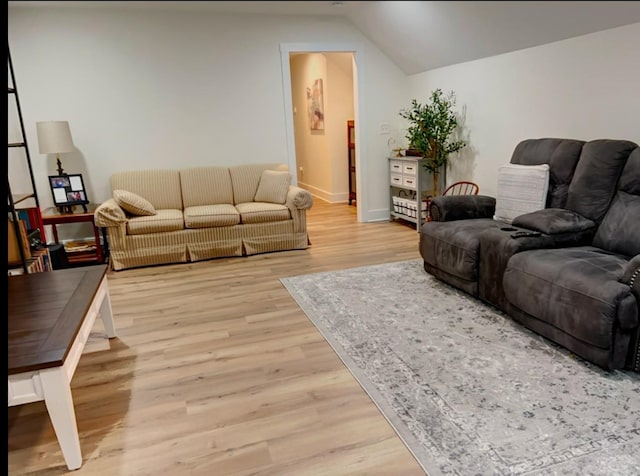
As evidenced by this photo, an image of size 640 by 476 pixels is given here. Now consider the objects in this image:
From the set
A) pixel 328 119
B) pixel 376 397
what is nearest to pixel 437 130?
pixel 328 119

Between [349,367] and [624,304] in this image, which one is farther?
[349,367]

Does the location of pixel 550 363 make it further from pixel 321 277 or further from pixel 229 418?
pixel 321 277

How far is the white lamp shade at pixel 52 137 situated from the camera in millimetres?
4145

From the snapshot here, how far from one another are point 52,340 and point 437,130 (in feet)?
13.0

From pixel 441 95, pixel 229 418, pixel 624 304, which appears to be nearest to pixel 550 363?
pixel 624 304

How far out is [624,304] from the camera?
201 centimetres

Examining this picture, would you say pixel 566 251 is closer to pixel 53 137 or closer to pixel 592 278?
pixel 592 278

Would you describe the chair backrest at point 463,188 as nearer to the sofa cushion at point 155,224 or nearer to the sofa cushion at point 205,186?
the sofa cushion at point 205,186

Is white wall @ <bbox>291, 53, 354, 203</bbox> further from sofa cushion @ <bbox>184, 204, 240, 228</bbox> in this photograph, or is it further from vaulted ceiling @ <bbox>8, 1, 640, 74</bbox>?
sofa cushion @ <bbox>184, 204, 240, 228</bbox>

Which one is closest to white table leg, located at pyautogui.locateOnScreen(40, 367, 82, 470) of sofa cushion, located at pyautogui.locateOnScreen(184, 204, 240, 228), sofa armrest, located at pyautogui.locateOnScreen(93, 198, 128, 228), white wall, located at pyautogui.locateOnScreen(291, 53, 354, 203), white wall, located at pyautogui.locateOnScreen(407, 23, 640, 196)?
sofa armrest, located at pyautogui.locateOnScreen(93, 198, 128, 228)

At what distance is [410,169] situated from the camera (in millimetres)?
5102

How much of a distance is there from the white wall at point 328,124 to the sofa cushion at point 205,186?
7.84 ft

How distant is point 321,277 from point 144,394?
1785mm

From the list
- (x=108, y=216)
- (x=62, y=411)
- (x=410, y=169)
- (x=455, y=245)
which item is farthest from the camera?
(x=410, y=169)
